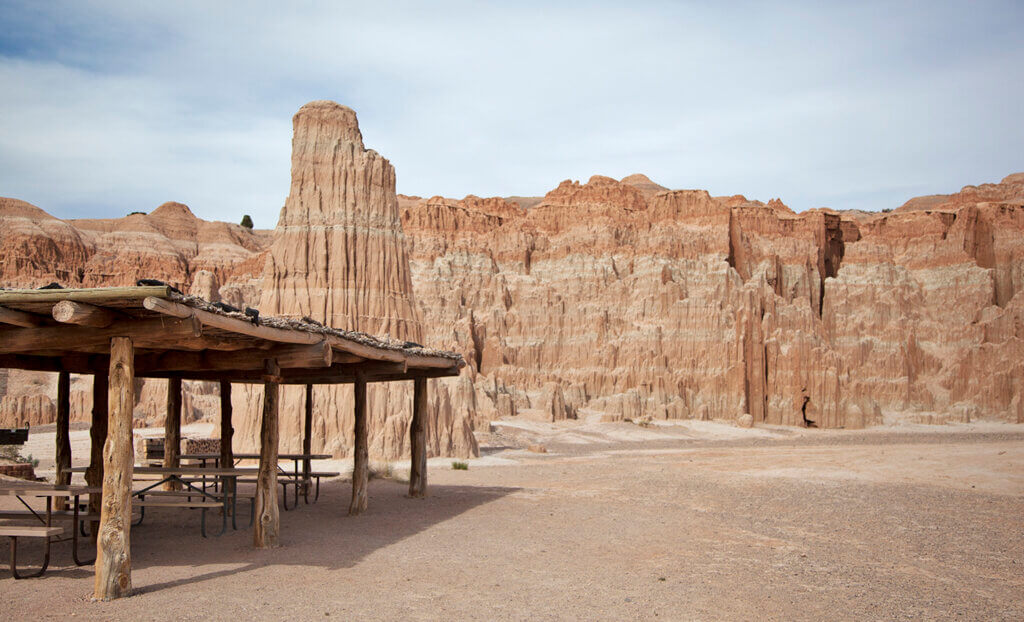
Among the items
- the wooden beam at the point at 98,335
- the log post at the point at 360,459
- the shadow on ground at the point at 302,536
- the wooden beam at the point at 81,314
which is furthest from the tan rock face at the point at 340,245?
the wooden beam at the point at 81,314

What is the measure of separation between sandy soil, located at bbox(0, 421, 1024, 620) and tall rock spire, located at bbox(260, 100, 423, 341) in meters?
12.0

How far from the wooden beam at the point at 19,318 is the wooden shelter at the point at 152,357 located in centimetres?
1

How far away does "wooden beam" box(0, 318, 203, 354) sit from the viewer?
26.8ft

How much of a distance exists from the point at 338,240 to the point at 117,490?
2404 centimetres

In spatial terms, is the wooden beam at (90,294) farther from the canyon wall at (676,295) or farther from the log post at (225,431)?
the canyon wall at (676,295)

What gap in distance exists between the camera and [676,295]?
65.4 metres

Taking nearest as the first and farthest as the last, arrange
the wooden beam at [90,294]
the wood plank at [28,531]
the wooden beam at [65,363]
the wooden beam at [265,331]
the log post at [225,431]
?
the wooden beam at [90,294] < the wooden beam at [265,331] < the wood plank at [28,531] < the wooden beam at [65,363] < the log post at [225,431]

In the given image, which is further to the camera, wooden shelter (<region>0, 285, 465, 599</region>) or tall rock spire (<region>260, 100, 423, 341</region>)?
tall rock spire (<region>260, 100, 423, 341</region>)

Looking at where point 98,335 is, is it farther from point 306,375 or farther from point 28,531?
point 306,375

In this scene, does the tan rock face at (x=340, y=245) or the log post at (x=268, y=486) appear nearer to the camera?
the log post at (x=268, y=486)

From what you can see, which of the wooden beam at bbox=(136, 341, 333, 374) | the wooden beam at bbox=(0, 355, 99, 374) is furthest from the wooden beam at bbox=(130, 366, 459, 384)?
the wooden beam at bbox=(136, 341, 333, 374)

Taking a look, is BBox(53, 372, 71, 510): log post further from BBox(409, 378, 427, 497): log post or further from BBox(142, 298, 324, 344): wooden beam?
BBox(409, 378, 427, 497): log post

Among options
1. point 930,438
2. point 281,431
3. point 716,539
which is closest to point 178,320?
point 716,539

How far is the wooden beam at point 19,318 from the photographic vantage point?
7.99 m
